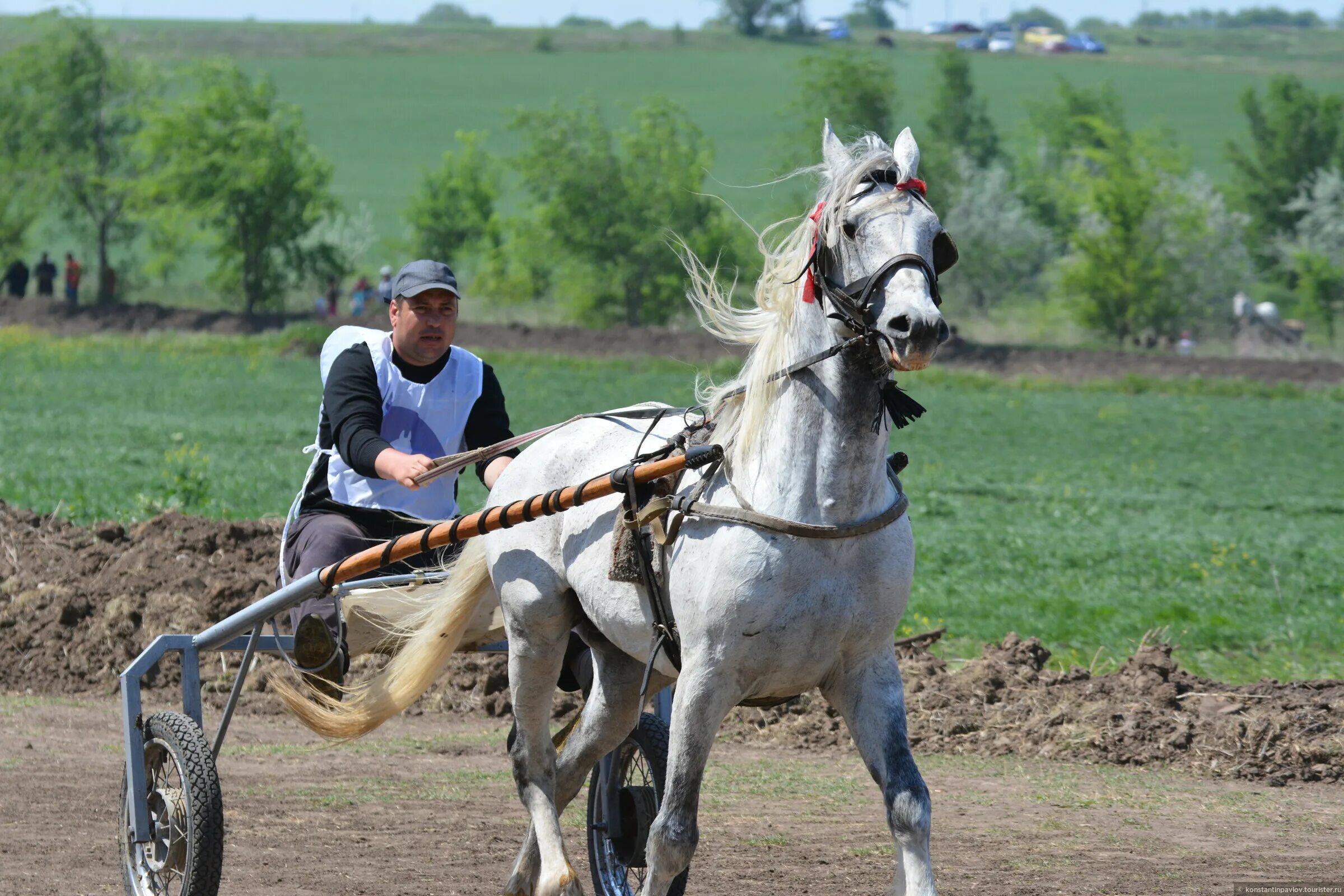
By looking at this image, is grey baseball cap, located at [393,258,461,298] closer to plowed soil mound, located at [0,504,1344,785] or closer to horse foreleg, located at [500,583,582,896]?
horse foreleg, located at [500,583,582,896]

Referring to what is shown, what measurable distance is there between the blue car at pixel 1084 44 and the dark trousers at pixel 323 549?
119461mm

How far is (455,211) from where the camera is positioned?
6281 centimetres

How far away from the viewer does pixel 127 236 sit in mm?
56750

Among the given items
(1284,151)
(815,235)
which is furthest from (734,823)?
(1284,151)

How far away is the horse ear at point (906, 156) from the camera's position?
15.3 feet

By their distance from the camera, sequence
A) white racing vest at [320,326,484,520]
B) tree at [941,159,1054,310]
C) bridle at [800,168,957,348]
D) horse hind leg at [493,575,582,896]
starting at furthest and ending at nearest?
tree at [941,159,1054,310] < white racing vest at [320,326,484,520] < horse hind leg at [493,575,582,896] < bridle at [800,168,957,348]

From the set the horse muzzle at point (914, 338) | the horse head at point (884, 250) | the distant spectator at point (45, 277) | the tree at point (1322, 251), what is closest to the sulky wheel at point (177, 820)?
the horse head at point (884, 250)

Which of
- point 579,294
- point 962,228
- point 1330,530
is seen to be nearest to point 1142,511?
point 1330,530

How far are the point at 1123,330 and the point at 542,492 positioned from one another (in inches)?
1858

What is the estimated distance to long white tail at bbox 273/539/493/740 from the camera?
6203 millimetres

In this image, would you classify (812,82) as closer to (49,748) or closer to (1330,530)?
(1330,530)

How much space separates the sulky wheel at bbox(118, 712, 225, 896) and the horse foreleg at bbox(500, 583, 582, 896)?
103 centimetres

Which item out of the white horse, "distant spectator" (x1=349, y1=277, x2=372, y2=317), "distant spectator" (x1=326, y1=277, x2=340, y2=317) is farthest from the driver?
"distant spectator" (x1=326, y1=277, x2=340, y2=317)

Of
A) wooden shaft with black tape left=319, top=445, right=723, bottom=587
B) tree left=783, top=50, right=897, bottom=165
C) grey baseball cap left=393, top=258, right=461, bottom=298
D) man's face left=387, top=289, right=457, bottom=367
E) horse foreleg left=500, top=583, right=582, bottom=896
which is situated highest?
tree left=783, top=50, right=897, bottom=165
